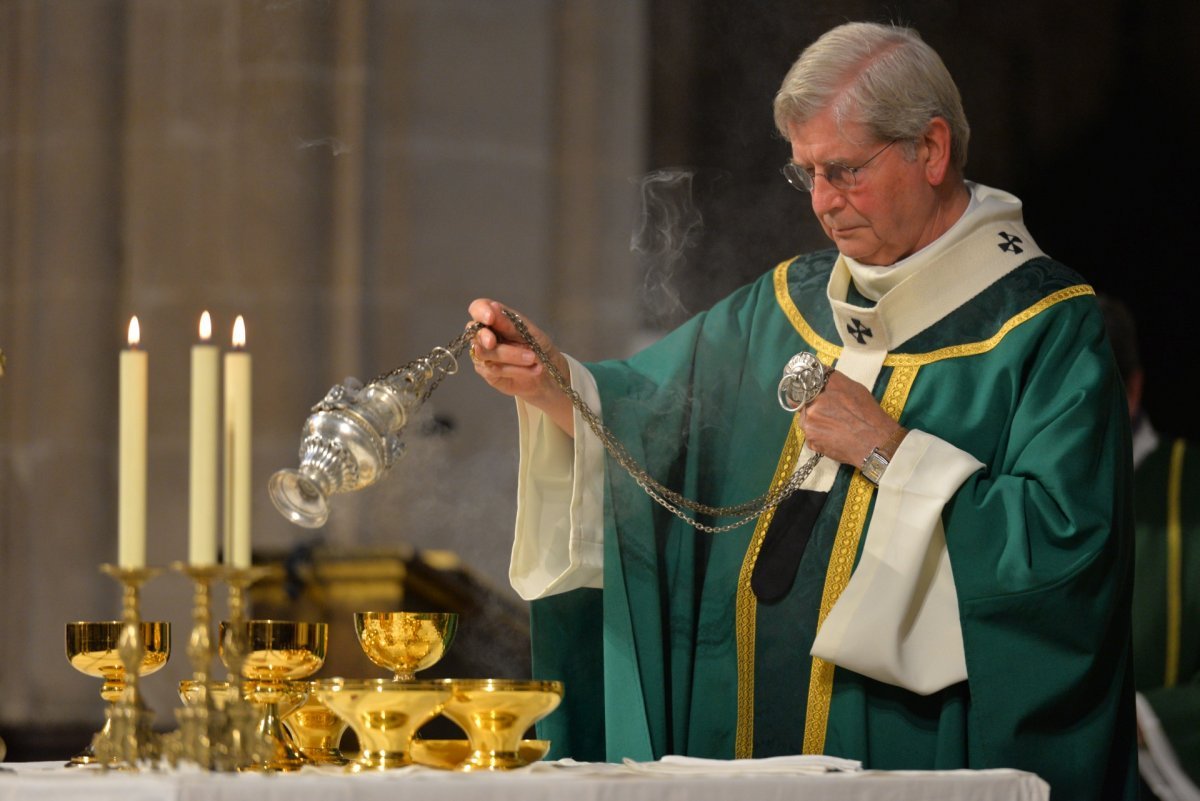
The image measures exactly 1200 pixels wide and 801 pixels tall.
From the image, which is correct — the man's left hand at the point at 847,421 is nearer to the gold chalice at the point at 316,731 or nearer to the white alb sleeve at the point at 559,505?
the white alb sleeve at the point at 559,505

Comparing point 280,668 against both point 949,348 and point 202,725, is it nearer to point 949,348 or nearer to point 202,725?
point 202,725

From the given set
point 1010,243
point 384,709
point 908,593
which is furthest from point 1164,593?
point 384,709

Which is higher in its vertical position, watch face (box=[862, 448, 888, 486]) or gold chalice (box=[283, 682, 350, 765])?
watch face (box=[862, 448, 888, 486])

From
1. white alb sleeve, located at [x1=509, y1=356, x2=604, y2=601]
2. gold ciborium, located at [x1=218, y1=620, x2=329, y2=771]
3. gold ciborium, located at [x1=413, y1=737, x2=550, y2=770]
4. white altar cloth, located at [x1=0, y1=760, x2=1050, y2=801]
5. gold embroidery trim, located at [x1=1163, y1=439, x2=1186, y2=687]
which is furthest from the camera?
gold embroidery trim, located at [x1=1163, y1=439, x2=1186, y2=687]

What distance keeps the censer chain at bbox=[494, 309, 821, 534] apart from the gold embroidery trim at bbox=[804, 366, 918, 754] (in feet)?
0.37

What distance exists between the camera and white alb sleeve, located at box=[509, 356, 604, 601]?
3.51 metres

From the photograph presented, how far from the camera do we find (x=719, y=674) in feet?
11.8

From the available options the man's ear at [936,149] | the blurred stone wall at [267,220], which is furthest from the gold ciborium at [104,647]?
the blurred stone wall at [267,220]

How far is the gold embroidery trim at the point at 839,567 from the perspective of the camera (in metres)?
3.43

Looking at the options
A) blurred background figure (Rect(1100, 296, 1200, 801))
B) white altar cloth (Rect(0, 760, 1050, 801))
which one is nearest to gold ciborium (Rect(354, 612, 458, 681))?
white altar cloth (Rect(0, 760, 1050, 801))

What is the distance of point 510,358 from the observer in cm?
336

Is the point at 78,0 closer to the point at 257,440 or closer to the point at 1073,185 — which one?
the point at 257,440

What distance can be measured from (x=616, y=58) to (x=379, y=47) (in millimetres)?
777

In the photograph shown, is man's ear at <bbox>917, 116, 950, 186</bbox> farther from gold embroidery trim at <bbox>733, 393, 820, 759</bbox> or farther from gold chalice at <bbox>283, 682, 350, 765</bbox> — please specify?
gold chalice at <bbox>283, 682, 350, 765</bbox>
